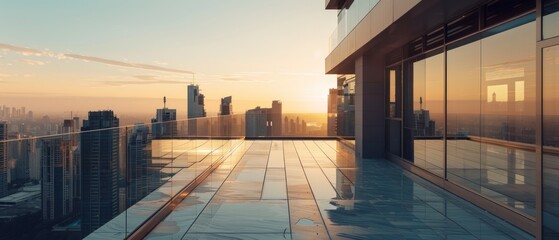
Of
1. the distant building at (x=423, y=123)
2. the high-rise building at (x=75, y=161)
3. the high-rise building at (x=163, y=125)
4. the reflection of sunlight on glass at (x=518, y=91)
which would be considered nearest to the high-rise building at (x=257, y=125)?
the distant building at (x=423, y=123)

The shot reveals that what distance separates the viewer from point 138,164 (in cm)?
588

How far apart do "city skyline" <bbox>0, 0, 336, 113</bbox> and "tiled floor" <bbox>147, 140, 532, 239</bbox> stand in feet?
17.8

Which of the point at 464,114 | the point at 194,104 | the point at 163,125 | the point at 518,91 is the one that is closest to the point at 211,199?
the point at 163,125

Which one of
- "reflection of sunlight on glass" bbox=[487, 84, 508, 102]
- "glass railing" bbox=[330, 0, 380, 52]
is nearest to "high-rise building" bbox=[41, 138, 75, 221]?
"reflection of sunlight on glass" bbox=[487, 84, 508, 102]

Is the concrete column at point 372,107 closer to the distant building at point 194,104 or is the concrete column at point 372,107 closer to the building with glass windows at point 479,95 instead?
the building with glass windows at point 479,95

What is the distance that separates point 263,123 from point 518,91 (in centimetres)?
1904

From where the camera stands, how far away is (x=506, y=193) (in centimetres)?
744


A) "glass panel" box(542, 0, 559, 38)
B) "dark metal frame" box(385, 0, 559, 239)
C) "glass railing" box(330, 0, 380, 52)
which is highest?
"glass railing" box(330, 0, 380, 52)

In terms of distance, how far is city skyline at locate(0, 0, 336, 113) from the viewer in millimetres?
17531

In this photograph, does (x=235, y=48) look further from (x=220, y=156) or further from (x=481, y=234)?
(x=481, y=234)

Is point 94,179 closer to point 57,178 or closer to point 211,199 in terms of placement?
point 57,178

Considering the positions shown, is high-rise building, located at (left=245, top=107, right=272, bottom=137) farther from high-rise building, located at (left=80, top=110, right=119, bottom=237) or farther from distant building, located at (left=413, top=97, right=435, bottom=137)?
high-rise building, located at (left=80, top=110, right=119, bottom=237)

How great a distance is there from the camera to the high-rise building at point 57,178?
3236mm

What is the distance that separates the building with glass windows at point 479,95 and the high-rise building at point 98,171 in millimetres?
5155
